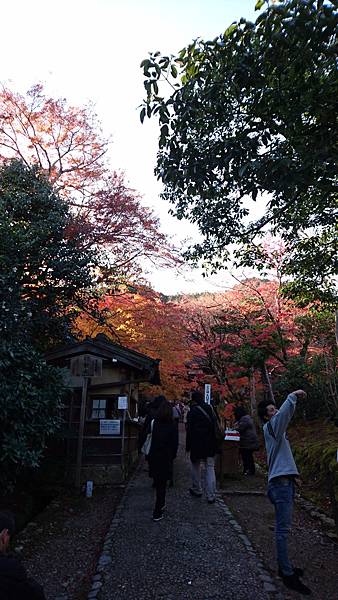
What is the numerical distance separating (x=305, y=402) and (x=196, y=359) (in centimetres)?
808

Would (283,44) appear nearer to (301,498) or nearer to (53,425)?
(53,425)

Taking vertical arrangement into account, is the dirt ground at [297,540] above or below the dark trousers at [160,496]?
below

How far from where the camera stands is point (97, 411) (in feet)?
32.0

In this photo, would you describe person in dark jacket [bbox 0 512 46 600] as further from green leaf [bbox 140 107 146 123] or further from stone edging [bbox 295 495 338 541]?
green leaf [bbox 140 107 146 123]

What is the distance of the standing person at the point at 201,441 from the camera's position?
6.70m

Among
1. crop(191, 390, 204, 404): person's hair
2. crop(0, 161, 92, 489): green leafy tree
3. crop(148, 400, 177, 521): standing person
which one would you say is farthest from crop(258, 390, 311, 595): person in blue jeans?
crop(0, 161, 92, 489): green leafy tree

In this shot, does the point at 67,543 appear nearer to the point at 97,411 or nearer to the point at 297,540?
the point at 297,540

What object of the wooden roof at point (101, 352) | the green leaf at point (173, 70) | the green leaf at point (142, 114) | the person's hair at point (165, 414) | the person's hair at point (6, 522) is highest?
the green leaf at point (173, 70)

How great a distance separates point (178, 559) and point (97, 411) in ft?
18.8

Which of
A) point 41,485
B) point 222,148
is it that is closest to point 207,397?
point 41,485

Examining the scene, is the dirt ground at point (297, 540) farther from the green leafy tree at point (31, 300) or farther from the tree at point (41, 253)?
the tree at point (41, 253)

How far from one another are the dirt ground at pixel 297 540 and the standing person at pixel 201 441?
550mm

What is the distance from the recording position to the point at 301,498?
24.3ft

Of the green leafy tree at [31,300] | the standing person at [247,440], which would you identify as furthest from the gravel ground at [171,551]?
the standing person at [247,440]
